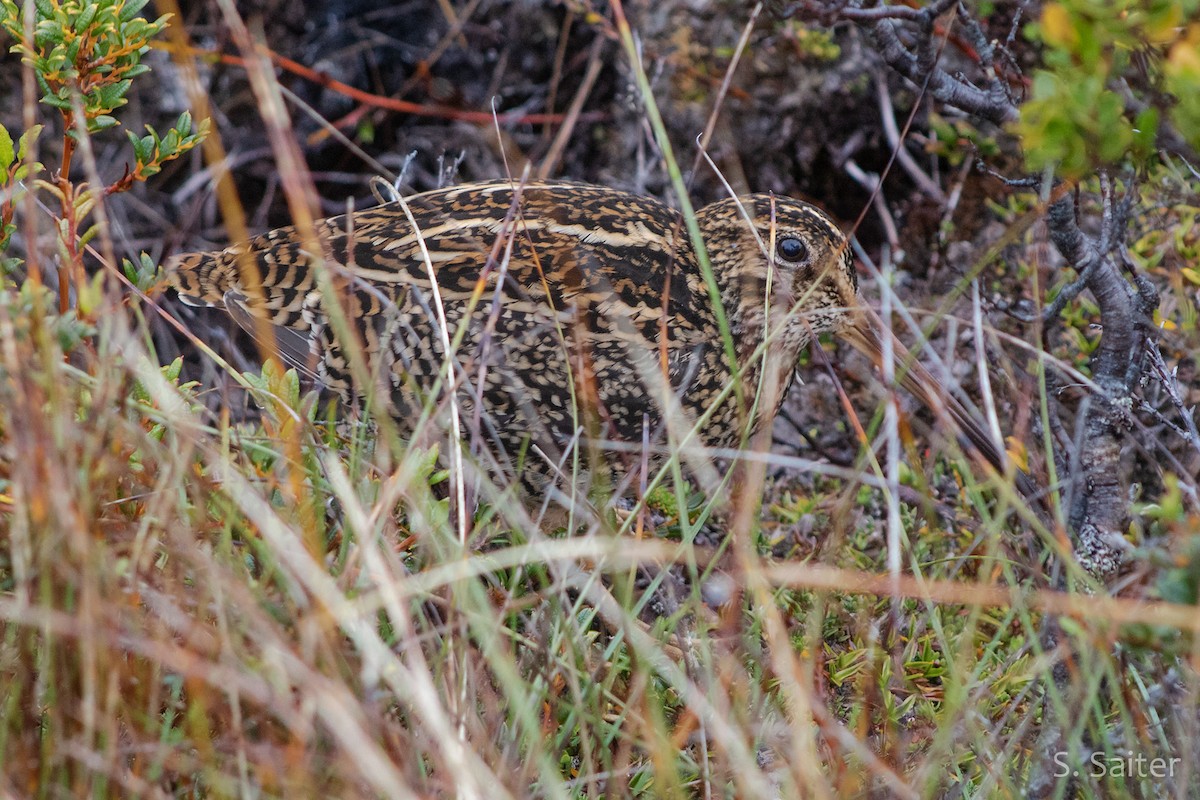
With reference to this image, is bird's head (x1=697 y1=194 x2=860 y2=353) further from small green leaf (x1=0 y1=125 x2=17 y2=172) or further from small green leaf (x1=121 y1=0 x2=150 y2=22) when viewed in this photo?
small green leaf (x1=0 y1=125 x2=17 y2=172)

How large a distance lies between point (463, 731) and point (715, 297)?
887 mm

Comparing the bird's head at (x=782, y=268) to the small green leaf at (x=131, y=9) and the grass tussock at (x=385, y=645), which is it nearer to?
the grass tussock at (x=385, y=645)

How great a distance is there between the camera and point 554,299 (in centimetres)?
273

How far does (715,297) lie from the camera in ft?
6.95

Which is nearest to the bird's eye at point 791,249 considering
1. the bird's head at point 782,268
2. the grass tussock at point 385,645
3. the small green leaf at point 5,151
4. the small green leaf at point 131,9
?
the bird's head at point 782,268

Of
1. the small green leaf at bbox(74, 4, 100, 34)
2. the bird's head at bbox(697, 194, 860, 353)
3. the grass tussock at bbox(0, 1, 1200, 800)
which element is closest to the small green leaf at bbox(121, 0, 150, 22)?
the small green leaf at bbox(74, 4, 100, 34)

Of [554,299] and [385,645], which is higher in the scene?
[385,645]

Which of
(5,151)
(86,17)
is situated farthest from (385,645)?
(86,17)

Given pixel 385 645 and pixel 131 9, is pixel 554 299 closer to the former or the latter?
pixel 131 9

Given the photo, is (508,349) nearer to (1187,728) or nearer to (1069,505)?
(1069,505)

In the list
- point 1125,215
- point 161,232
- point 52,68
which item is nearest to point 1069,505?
point 1125,215

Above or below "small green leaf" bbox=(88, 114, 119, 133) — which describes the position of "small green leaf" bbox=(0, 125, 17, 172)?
above

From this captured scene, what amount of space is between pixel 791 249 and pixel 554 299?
65cm

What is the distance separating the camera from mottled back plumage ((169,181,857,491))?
2680 mm
